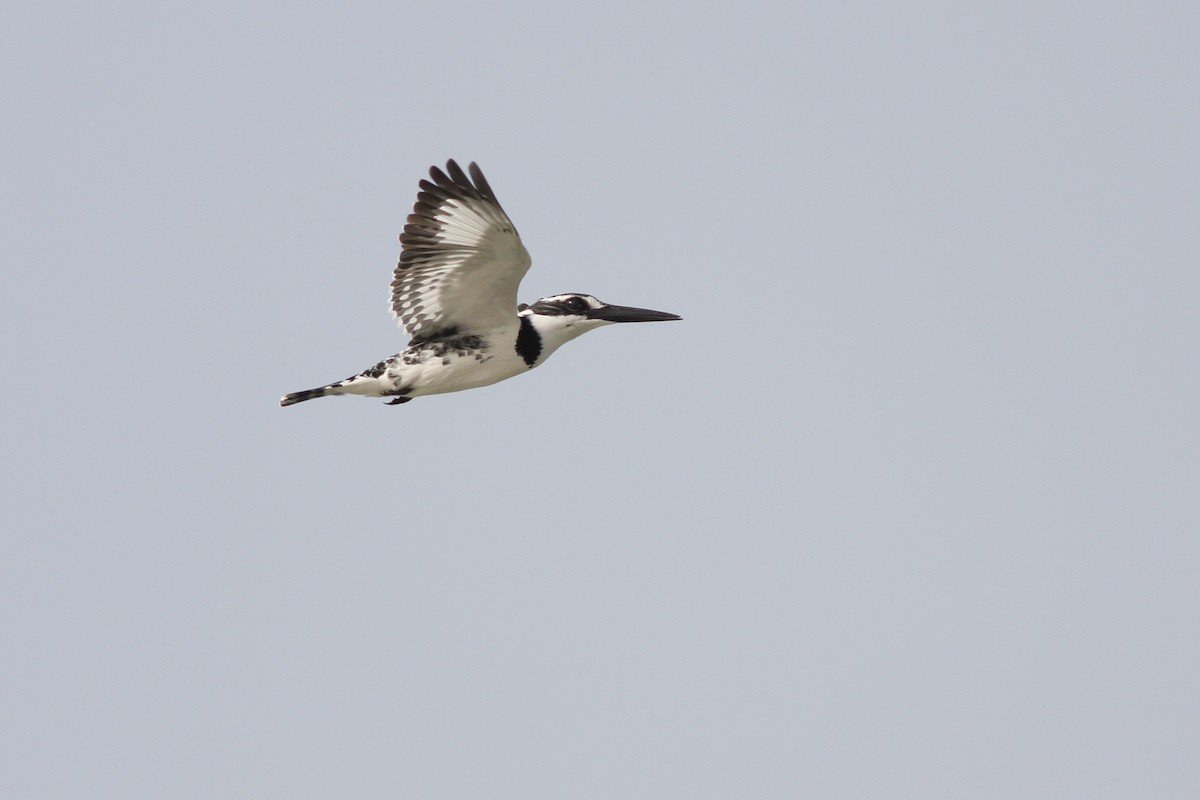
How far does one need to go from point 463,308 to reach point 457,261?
26.6 inches

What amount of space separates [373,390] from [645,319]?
2.83 meters

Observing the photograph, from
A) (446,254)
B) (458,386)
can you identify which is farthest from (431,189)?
(458,386)

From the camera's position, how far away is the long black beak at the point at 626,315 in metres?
18.8

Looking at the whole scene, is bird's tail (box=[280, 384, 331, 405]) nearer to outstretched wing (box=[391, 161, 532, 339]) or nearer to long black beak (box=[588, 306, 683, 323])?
outstretched wing (box=[391, 161, 532, 339])

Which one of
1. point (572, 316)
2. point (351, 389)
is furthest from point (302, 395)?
point (572, 316)

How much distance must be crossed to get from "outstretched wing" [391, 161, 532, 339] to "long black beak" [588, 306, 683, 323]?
123 centimetres

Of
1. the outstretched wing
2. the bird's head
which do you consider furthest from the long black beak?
the outstretched wing

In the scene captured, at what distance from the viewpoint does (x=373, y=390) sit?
18.0 metres

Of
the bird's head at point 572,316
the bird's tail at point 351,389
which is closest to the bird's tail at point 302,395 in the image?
the bird's tail at point 351,389

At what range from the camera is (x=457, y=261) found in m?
17.2

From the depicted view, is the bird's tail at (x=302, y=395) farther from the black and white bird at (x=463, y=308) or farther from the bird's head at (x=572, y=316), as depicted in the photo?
the bird's head at (x=572, y=316)

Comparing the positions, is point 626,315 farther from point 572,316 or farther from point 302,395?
point 302,395

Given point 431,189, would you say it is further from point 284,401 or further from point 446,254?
point 284,401

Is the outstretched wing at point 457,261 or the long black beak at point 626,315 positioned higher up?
the outstretched wing at point 457,261
